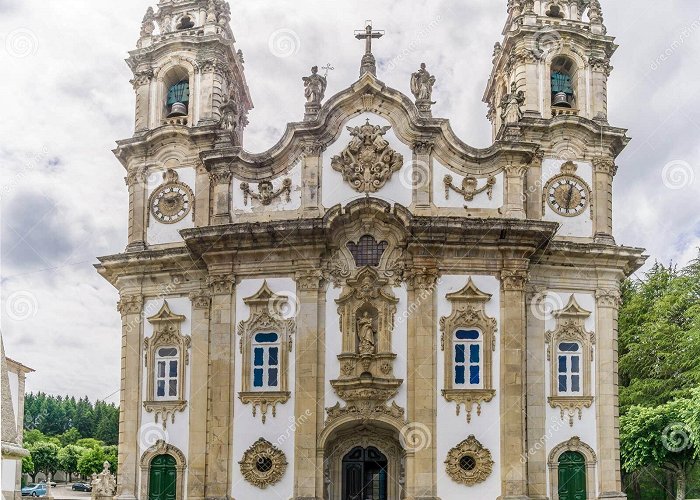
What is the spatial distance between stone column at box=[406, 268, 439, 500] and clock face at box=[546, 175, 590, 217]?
17.7ft

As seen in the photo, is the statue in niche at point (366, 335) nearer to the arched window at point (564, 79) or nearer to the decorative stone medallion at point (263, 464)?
the decorative stone medallion at point (263, 464)

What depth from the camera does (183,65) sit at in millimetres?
30938

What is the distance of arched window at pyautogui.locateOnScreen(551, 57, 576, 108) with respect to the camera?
100 feet

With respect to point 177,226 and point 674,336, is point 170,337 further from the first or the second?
point 674,336

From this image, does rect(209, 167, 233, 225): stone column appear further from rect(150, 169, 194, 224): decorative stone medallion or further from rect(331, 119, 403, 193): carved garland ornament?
rect(331, 119, 403, 193): carved garland ornament

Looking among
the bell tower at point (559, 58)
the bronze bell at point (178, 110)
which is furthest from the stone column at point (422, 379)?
the bronze bell at point (178, 110)

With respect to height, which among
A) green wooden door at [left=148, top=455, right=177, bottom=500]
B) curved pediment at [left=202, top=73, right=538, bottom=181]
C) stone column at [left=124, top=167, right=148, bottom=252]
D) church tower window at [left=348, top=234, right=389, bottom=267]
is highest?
curved pediment at [left=202, top=73, right=538, bottom=181]

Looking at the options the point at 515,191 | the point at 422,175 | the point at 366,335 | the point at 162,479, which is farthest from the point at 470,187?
the point at 162,479

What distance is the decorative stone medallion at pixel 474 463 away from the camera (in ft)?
83.8

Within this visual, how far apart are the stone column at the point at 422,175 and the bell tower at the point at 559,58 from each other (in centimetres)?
337

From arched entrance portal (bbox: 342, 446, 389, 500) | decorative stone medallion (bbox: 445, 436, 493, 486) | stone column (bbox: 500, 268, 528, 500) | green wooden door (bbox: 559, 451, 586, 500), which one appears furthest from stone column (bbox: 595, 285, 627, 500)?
arched entrance portal (bbox: 342, 446, 389, 500)

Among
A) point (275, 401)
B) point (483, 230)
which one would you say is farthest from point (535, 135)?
point (275, 401)

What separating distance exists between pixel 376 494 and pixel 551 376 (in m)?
6.47

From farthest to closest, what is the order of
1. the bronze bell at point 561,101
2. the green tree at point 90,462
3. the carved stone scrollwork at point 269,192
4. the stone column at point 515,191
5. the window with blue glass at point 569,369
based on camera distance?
1. the green tree at point 90,462
2. the bronze bell at point 561,101
3. the carved stone scrollwork at point 269,192
4. the window with blue glass at point 569,369
5. the stone column at point 515,191
